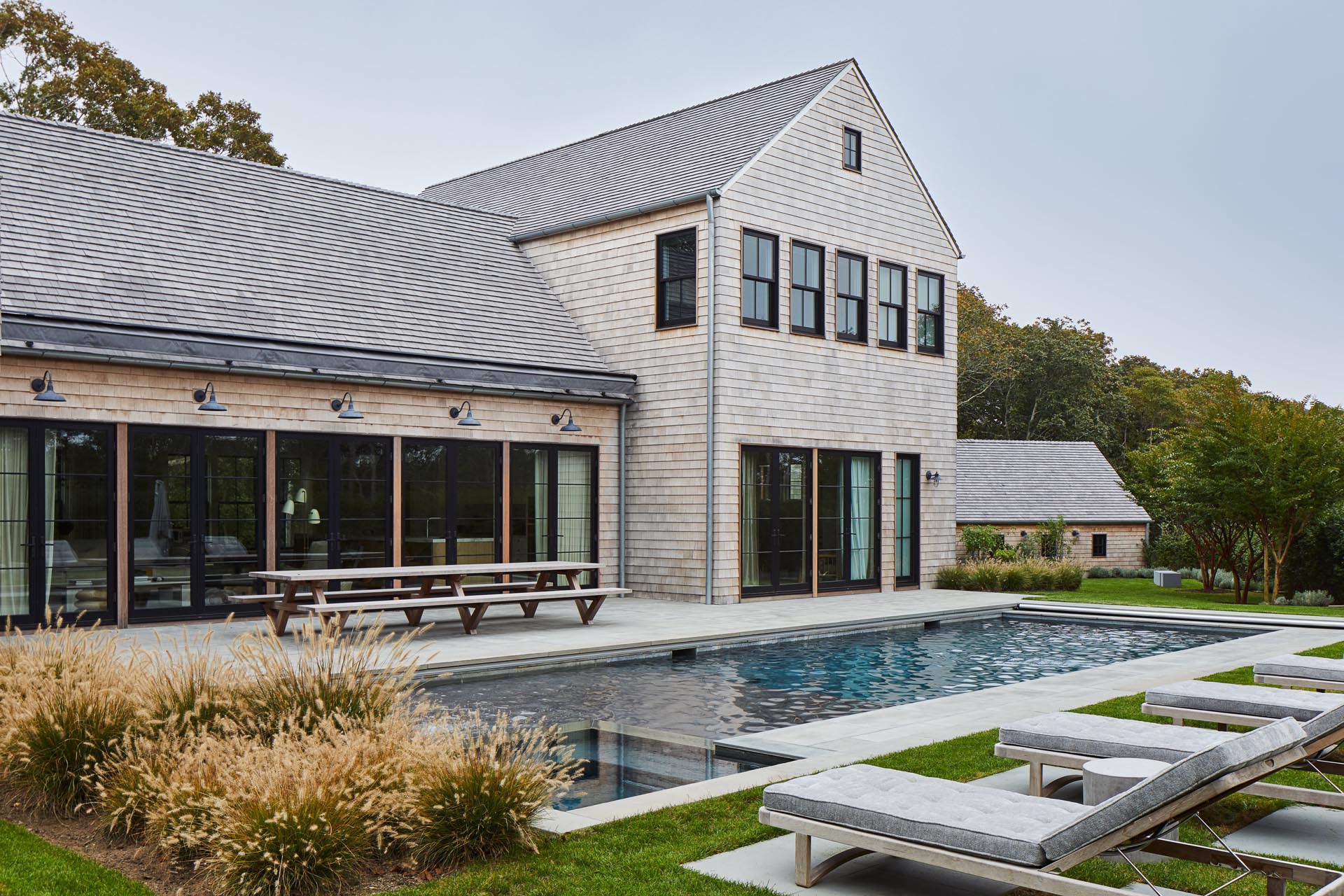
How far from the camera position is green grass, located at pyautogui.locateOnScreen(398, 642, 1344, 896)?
161 inches

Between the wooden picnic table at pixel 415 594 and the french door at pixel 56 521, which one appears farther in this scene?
the french door at pixel 56 521

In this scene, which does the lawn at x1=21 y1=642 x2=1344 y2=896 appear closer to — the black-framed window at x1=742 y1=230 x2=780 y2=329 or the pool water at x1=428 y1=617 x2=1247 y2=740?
the pool water at x1=428 y1=617 x2=1247 y2=740

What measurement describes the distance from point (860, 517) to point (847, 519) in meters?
0.35

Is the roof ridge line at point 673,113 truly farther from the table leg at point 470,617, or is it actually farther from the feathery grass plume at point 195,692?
the feathery grass plume at point 195,692

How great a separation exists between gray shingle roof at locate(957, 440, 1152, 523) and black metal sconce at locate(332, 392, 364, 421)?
17.5m

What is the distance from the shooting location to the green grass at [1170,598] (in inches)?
647

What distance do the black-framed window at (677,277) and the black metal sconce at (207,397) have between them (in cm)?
633

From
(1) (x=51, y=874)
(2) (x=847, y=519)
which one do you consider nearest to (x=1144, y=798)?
(1) (x=51, y=874)

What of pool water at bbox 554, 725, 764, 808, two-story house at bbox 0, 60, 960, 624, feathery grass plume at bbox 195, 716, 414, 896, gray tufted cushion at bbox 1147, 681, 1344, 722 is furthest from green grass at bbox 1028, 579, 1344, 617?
feathery grass plume at bbox 195, 716, 414, 896

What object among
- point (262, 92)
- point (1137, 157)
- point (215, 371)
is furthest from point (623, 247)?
point (1137, 157)

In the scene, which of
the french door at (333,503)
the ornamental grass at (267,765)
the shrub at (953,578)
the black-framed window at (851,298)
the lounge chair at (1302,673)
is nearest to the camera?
the ornamental grass at (267,765)

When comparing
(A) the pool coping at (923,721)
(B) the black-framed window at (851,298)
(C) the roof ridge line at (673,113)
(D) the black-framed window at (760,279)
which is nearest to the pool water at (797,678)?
(A) the pool coping at (923,721)

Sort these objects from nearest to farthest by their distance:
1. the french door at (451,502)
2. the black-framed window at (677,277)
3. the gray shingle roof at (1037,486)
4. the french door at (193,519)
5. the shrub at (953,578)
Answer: the french door at (193,519) → the french door at (451,502) → the black-framed window at (677,277) → the shrub at (953,578) → the gray shingle roof at (1037,486)

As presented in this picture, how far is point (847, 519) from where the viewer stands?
17438 mm
